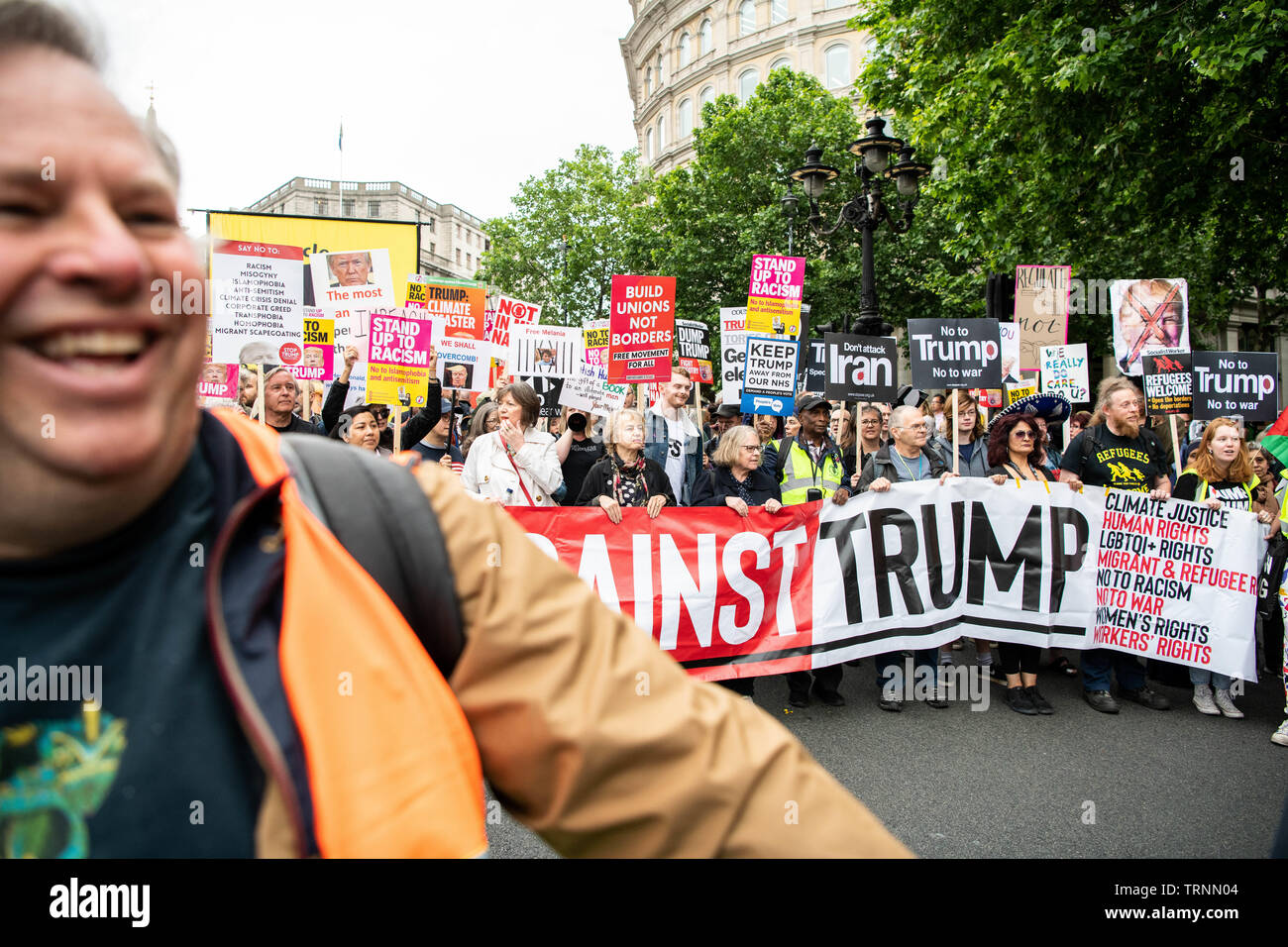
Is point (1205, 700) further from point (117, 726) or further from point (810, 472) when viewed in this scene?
point (117, 726)

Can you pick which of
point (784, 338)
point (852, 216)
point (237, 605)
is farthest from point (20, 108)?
point (852, 216)

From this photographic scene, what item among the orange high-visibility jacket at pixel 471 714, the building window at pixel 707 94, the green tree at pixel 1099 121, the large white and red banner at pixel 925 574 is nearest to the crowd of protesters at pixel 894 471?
the large white and red banner at pixel 925 574

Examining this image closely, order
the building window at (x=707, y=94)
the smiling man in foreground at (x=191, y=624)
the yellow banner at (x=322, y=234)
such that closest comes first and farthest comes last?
the smiling man in foreground at (x=191, y=624)
the yellow banner at (x=322, y=234)
the building window at (x=707, y=94)

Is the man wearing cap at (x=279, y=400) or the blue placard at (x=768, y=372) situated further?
the blue placard at (x=768, y=372)

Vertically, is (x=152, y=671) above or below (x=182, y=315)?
below

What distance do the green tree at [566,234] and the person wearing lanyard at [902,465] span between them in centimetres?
4106

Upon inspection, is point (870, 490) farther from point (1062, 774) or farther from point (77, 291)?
point (77, 291)

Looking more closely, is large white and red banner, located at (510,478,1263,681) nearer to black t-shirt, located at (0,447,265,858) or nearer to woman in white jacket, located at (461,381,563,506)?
woman in white jacket, located at (461,381,563,506)

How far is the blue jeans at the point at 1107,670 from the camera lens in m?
6.27

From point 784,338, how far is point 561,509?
13.2 feet

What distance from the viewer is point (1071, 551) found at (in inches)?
251

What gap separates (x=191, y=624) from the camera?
78cm

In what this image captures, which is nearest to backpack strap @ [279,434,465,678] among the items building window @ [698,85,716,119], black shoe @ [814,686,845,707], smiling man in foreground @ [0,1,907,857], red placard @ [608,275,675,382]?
smiling man in foreground @ [0,1,907,857]

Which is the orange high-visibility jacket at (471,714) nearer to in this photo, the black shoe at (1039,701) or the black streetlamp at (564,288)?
the black shoe at (1039,701)
